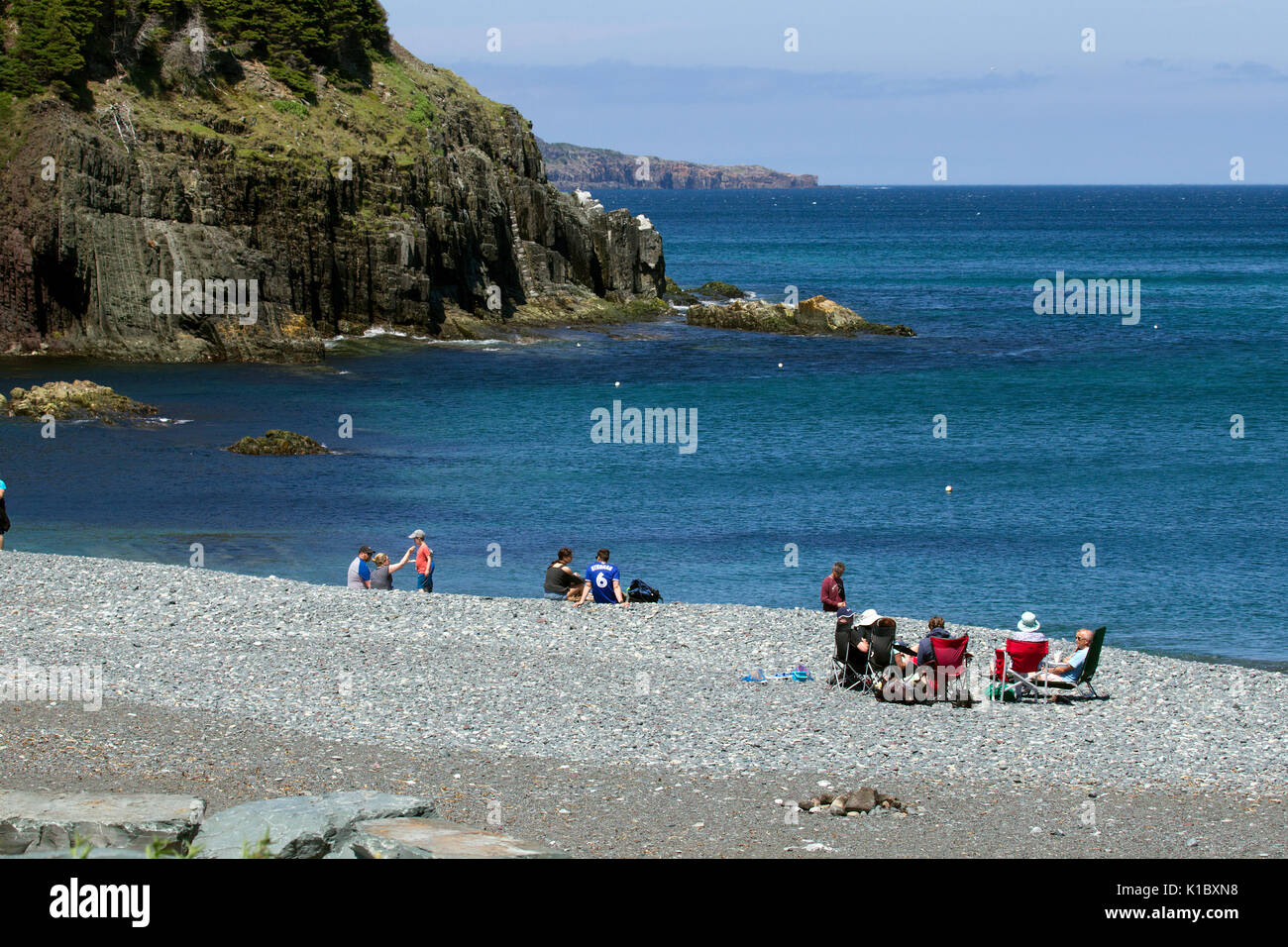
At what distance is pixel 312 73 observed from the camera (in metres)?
73.2

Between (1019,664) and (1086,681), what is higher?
(1019,664)

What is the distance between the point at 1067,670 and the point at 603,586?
855 centimetres

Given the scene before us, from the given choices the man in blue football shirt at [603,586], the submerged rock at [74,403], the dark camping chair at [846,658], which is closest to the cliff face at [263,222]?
the submerged rock at [74,403]

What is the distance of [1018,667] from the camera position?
19.5 m

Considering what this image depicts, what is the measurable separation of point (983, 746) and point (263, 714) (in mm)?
9650

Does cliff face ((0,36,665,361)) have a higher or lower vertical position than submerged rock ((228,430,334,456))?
higher

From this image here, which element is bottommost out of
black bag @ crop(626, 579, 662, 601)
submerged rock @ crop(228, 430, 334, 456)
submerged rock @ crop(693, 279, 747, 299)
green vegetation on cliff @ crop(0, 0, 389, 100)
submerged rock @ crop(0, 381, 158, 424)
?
black bag @ crop(626, 579, 662, 601)

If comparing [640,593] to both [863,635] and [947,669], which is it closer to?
[863,635]

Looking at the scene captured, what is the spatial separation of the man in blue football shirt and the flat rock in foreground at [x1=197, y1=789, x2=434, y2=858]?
1231 centimetres

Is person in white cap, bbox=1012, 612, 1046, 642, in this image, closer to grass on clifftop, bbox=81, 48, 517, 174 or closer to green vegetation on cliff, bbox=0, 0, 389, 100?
grass on clifftop, bbox=81, 48, 517, 174

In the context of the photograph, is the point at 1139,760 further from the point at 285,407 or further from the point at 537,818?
the point at 285,407

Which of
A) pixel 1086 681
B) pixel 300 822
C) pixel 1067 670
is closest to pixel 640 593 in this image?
pixel 1067 670

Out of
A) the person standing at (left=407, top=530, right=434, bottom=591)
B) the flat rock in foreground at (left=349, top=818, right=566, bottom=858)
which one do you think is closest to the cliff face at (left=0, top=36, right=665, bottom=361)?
the person standing at (left=407, top=530, right=434, bottom=591)

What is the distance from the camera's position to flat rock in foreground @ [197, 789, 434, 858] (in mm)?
10406
